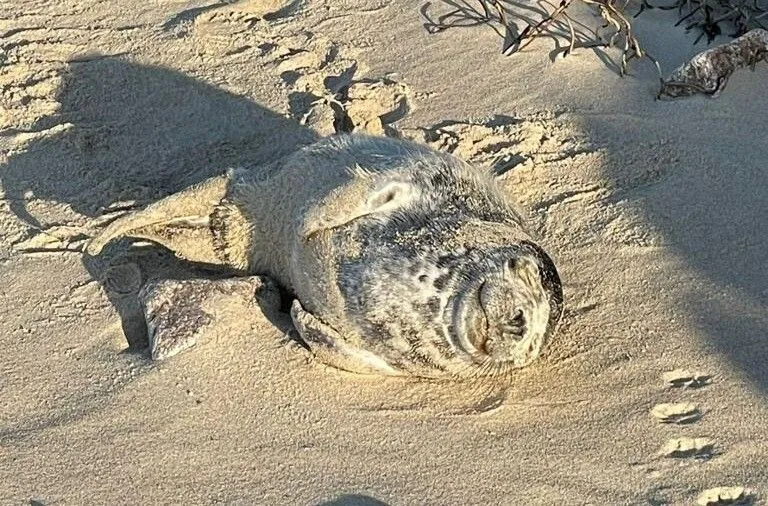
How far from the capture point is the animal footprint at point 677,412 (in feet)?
12.5

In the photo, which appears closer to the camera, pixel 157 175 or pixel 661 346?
pixel 661 346

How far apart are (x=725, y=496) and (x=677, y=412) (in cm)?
39

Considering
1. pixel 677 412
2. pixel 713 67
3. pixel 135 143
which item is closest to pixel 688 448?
pixel 677 412

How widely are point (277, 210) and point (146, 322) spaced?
24.1 inches

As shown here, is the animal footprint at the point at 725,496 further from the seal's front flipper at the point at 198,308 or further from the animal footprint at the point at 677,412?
the seal's front flipper at the point at 198,308

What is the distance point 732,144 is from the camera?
16.9 feet

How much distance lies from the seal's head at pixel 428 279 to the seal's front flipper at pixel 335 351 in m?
0.02

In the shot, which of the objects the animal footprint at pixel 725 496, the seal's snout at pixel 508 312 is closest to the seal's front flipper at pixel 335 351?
the seal's snout at pixel 508 312

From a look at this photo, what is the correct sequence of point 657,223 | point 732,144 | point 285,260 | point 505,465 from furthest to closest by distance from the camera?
point 732,144 < point 657,223 < point 285,260 < point 505,465

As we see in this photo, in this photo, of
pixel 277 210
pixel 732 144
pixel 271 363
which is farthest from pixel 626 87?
pixel 271 363

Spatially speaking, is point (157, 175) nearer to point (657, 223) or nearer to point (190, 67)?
point (190, 67)

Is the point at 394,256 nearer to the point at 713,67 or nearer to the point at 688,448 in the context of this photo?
the point at 688,448

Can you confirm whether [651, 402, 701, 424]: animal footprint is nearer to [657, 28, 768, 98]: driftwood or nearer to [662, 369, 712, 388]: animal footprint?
[662, 369, 712, 388]: animal footprint

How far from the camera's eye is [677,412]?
386 centimetres
